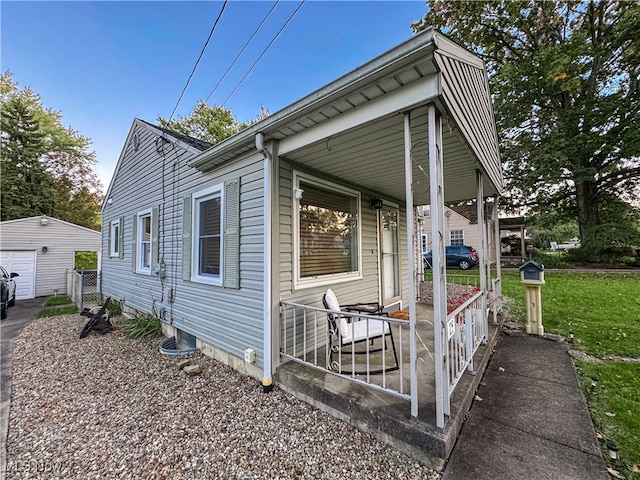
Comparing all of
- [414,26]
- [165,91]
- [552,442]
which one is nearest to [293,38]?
[165,91]

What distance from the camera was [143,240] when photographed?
6.48 m

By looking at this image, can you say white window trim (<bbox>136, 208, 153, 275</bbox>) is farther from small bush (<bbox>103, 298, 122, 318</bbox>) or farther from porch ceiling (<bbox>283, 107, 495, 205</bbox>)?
porch ceiling (<bbox>283, 107, 495, 205</bbox>)

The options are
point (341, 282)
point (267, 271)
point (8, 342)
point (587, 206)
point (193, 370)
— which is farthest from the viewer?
point (587, 206)

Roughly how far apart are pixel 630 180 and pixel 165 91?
67.0ft

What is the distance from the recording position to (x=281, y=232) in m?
3.36

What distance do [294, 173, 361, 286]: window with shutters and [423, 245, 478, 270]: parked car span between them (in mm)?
12827

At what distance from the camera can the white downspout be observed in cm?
315

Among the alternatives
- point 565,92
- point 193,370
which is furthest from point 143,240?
point 565,92

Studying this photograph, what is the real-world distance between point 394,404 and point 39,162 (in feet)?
78.4

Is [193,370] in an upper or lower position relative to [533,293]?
lower

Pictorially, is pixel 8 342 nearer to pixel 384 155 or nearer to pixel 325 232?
pixel 325 232

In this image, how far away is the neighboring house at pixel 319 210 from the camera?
7.06 ft

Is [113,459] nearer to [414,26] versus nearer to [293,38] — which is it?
[293,38]

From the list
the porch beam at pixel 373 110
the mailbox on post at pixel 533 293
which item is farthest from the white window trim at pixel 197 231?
the mailbox on post at pixel 533 293
